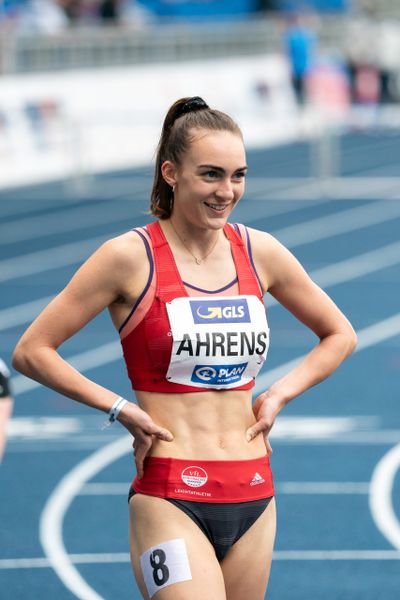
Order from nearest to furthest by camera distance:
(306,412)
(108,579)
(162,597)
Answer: (162,597)
(108,579)
(306,412)

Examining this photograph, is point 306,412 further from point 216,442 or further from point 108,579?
point 216,442

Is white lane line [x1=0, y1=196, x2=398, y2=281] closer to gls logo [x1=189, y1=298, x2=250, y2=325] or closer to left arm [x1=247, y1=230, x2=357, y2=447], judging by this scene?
left arm [x1=247, y1=230, x2=357, y2=447]

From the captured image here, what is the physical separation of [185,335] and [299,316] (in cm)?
48

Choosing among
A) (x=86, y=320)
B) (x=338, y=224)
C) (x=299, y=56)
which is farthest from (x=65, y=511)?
(x=299, y=56)

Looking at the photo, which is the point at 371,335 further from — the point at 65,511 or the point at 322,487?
the point at 65,511

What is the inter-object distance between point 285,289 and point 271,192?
17.8 m

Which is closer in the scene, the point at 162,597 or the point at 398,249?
the point at 162,597

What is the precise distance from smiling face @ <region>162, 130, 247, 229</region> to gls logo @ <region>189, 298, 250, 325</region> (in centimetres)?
22

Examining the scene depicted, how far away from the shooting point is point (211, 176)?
13.1 ft

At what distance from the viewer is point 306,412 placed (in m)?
9.73

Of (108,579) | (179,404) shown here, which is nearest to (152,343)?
(179,404)

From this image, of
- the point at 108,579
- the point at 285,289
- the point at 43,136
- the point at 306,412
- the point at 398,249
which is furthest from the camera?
the point at 43,136

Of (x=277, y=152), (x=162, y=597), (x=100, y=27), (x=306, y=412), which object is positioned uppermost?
(x=162, y=597)

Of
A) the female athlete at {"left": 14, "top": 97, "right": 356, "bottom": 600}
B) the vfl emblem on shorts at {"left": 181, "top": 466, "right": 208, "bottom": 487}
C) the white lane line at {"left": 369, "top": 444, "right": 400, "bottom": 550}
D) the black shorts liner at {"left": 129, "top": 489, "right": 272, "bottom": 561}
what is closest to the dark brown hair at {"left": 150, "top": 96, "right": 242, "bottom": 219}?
the female athlete at {"left": 14, "top": 97, "right": 356, "bottom": 600}
